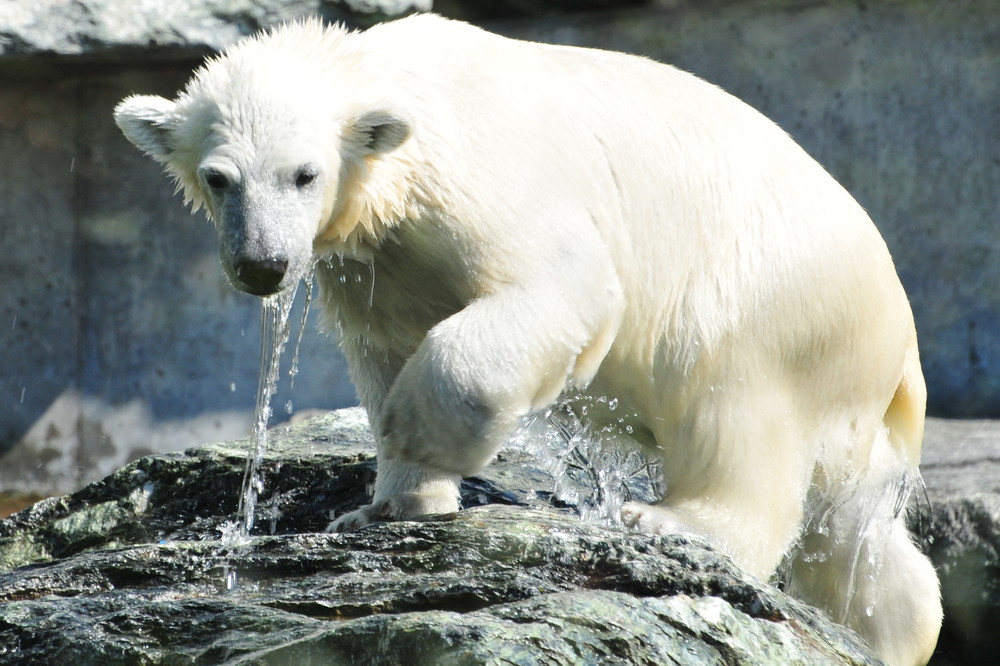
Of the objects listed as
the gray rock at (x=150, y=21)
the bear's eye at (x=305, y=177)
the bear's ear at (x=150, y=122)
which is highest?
the gray rock at (x=150, y=21)

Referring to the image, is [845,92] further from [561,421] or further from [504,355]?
[504,355]

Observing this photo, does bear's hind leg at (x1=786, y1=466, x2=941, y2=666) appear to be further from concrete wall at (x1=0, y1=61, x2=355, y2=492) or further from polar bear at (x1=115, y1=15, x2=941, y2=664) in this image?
concrete wall at (x1=0, y1=61, x2=355, y2=492)

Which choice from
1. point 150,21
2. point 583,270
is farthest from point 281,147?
point 150,21

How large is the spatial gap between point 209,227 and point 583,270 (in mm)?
5244

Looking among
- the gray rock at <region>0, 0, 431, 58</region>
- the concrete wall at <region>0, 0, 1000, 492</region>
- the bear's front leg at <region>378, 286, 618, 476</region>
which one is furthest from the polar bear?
the concrete wall at <region>0, 0, 1000, 492</region>

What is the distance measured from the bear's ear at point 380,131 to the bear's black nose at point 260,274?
1.25ft

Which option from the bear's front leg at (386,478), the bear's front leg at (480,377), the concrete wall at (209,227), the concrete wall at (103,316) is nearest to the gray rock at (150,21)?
the concrete wall at (209,227)

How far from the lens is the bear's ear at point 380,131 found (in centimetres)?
302

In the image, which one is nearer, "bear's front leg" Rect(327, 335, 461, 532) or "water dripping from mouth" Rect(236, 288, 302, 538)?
"bear's front leg" Rect(327, 335, 461, 532)

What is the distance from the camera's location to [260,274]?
288 centimetres

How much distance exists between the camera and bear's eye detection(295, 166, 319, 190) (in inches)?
117

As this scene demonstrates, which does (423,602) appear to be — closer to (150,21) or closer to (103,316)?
(150,21)

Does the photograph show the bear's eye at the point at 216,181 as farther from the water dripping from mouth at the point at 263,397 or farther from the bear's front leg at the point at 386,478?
the bear's front leg at the point at 386,478

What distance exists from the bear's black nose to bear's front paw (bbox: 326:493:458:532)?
25.8 inches
